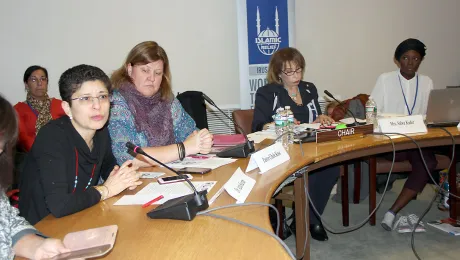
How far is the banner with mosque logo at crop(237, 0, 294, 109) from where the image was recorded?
410cm

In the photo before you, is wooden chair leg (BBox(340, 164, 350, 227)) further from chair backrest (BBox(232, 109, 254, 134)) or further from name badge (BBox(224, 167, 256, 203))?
name badge (BBox(224, 167, 256, 203))

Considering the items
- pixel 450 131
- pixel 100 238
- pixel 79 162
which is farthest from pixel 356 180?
pixel 100 238

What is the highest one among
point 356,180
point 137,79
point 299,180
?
point 137,79

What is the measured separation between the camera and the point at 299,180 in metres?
2.01

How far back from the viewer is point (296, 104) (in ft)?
9.82

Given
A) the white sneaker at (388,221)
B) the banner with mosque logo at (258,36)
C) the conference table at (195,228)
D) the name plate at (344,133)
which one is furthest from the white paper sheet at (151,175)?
the banner with mosque logo at (258,36)

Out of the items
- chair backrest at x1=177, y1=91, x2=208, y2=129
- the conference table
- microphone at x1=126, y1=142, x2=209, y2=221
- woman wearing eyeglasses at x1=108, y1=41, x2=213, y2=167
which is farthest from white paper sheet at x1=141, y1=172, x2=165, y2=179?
chair backrest at x1=177, y1=91, x2=208, y2=129

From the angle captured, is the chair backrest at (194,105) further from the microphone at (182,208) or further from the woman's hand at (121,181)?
the microphone at (182,208)

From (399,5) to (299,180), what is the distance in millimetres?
3590

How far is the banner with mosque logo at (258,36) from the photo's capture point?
4102 millimetres

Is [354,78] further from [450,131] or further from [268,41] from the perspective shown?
[450,131]

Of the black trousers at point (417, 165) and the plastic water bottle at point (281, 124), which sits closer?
the plastic water bottle at point (281, 124)

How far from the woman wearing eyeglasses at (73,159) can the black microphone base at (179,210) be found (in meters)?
0.30

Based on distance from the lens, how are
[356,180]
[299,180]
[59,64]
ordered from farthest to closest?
1. [59,64]
2. [356,180]
3. [299,180]
